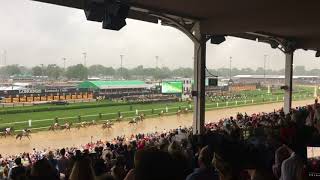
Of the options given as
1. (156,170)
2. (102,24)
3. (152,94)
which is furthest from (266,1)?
(152,94)

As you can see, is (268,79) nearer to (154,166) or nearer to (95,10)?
(95,10)

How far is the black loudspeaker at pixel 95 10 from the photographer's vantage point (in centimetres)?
660

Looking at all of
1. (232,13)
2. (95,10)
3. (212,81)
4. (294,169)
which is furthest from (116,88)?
(294,169)

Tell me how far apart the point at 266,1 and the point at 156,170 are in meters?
6.27

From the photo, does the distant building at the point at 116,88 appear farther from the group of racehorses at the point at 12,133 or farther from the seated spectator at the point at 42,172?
the seated spectator at the point at 42,172

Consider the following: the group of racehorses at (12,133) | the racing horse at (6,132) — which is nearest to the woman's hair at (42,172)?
the group of racehorses at (12,133)

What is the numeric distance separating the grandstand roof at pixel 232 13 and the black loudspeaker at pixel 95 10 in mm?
828

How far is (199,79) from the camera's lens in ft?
32.5

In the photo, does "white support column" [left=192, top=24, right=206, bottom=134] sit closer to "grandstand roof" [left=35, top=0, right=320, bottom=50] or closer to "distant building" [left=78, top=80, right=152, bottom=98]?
"grandstand roof" [left=35, top=0, right=320, bottom=50]

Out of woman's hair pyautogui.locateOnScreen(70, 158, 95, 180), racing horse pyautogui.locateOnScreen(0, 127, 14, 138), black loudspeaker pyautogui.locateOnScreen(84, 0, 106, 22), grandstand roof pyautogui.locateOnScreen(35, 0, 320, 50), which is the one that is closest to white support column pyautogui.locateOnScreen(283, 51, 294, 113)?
grandstand roof pyautogui.locateOnScreen(35, 0, 320, 50)

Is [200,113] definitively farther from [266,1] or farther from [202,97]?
[266,1]

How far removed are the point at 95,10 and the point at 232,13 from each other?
10.0ft

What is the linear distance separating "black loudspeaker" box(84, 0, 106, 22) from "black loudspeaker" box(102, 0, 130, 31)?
63mm

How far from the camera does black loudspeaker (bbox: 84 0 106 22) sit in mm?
6602
